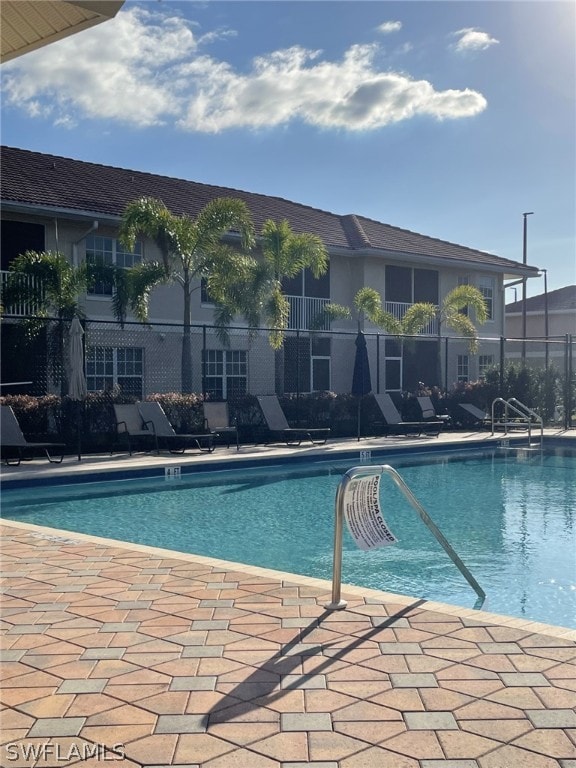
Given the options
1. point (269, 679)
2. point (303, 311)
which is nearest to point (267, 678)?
point (269, 679)

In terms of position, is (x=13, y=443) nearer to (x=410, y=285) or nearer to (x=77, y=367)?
(x=77, y=367)

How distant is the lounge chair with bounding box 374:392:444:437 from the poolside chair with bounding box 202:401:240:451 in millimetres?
4145

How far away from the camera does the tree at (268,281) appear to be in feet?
56.4

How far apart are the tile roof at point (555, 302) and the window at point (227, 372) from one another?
26945 millimetres

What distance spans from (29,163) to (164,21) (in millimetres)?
13835

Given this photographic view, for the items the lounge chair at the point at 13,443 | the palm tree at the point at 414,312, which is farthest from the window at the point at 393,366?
the lounge chair at the point at 13,443

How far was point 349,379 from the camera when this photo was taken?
23.7 metres

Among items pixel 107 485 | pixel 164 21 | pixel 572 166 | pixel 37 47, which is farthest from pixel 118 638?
pixel 572 166

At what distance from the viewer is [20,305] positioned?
16.1m

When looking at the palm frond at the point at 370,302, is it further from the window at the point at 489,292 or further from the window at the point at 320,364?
the window at the point at 489,292

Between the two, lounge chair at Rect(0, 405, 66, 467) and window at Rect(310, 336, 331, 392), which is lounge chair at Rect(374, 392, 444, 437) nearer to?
window at Rect(310, 336, 331, 392)

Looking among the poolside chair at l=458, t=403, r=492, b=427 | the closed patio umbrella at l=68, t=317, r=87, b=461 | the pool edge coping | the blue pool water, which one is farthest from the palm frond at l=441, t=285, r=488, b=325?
the pool edge coping

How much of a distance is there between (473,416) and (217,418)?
720 centimetres

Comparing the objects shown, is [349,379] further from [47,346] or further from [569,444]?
[47,346]
